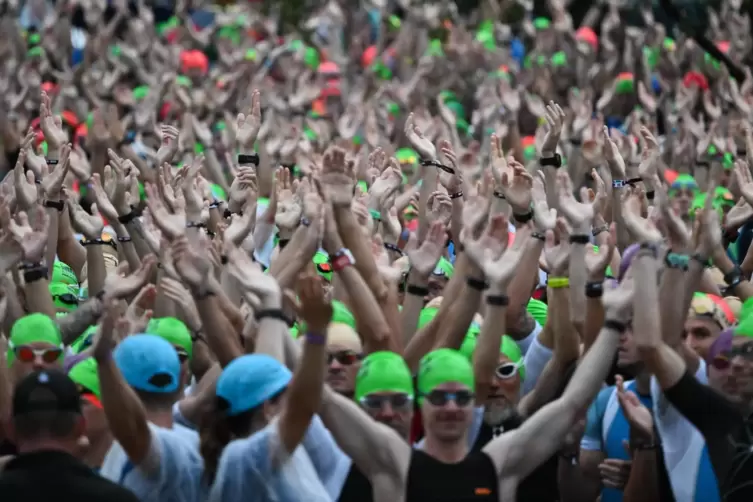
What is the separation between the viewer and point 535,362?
7.52 metres

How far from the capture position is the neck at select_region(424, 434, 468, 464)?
5.39m

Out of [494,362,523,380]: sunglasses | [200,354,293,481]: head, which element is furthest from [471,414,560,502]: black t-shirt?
[200,354,293,481]: head

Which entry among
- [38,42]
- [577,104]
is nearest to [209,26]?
[38,42]

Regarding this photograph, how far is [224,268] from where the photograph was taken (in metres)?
7.80

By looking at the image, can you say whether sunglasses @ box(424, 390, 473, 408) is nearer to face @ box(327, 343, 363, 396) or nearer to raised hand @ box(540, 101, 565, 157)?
face @ box(327, 343, 363, 396)

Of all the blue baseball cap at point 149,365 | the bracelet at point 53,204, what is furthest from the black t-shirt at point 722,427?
the bracelet at point 53,204

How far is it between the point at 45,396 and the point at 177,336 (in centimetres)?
188

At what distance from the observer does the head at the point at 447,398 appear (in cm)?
544

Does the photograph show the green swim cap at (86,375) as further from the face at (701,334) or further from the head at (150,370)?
the face at (701,334)

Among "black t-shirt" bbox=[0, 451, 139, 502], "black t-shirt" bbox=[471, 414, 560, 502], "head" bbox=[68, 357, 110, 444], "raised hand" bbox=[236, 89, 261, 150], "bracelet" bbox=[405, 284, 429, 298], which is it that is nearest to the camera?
"black t-shirt" bbox=[0, 451, 139, 502]

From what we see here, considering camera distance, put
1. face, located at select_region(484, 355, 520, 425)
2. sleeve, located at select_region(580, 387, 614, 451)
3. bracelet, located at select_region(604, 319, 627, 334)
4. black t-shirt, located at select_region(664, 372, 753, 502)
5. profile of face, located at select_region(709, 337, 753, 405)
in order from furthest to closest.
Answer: sleeve, located at select_region(580, 387, 614, 451) < face, located at select_region(484, 355, 520, 425) < profile of face, located at select_region(709, 337, 753, 405) < bracelet, located at select_region(604, 319, 627, 334) < black t-shirt, located at select_region(664, 372, 753, 502)

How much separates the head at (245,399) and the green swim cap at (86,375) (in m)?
0.87

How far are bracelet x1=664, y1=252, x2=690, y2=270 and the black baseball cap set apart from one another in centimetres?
253

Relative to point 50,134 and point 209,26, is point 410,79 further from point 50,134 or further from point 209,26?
point 50,134
